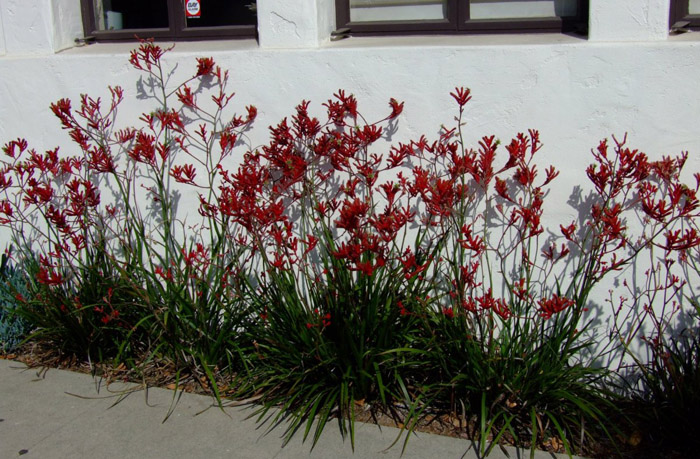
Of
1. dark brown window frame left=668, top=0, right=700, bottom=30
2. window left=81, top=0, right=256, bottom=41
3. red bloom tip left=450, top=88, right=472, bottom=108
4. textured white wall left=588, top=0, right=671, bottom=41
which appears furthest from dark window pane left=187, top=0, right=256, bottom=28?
dark brown window frame left=668, top=0, right=700, bottom=30

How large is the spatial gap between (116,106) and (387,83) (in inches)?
70.5

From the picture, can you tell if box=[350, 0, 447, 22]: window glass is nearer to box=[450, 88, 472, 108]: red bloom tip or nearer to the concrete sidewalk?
box=[450, 88, 472, 108]: red bloom tip

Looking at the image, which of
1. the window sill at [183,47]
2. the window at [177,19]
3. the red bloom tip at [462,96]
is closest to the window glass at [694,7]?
the red bloom tip at [462,96]

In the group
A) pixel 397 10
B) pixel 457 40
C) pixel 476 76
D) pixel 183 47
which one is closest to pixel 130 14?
pixel 183 47

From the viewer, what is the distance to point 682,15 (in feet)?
13.4

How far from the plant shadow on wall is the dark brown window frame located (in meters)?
0.83

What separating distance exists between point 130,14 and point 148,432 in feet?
9.55

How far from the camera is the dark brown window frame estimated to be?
4078 mm

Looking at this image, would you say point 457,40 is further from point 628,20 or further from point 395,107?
point 628,20

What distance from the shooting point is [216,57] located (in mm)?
4555

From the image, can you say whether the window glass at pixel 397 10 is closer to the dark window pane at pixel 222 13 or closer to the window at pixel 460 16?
the window at pixel 460 16

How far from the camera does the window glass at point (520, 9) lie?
4.33 meters

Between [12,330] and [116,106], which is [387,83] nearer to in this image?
[116,106]

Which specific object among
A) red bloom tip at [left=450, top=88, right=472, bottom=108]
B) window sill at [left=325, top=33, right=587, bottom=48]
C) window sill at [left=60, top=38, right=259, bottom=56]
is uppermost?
window sill at [left=60, top=38, right=259, bottom=56]
